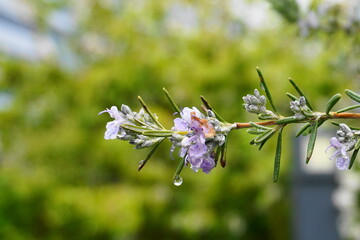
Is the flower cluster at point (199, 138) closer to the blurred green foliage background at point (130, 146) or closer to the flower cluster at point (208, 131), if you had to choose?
the flower cluster at point (208, 131)

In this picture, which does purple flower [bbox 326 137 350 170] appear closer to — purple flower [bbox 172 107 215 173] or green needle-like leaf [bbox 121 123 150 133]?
purple flower [bbox 172 107 215 173]

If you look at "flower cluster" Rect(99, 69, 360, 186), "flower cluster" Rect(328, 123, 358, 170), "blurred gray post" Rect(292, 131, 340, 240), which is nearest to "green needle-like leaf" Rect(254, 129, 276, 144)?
"flower cluster" Rect(99, 69, 360, 186)

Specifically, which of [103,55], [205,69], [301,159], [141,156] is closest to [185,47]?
[205,69]

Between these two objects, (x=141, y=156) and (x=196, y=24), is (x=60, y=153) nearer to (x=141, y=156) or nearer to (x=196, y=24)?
(x=141, y=156)

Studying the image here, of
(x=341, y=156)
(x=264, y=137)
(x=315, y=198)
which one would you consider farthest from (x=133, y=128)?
(x=315, y=198)

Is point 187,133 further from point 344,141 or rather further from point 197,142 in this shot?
point 344,141

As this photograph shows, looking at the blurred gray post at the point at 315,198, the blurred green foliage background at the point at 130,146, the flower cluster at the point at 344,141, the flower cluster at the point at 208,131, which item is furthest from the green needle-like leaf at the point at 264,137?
the blurred green foliage background at the point at 130,146
